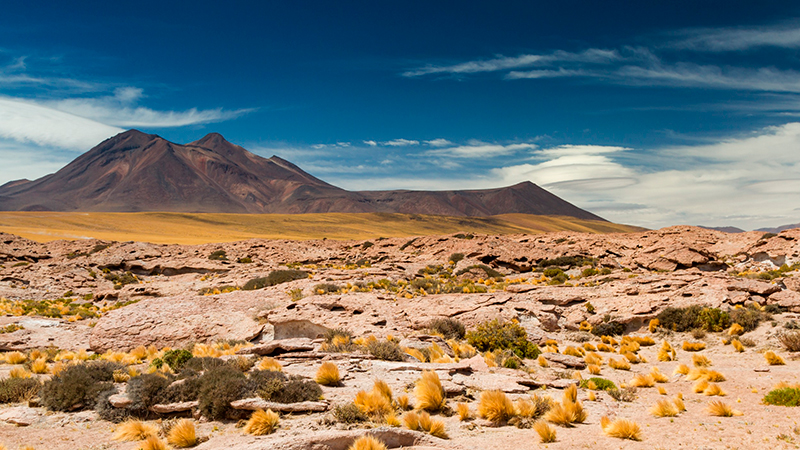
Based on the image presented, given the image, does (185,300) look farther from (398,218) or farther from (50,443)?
(398,218)

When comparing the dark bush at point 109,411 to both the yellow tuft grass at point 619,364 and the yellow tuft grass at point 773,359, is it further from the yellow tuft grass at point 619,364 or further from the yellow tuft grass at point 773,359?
the yellow tuft grass at point 773,359

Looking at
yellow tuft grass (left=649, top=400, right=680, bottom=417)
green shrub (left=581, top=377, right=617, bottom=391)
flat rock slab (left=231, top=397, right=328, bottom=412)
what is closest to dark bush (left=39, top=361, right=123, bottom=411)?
flat rock slab (left=231, top=397, right=328, bottom=412)

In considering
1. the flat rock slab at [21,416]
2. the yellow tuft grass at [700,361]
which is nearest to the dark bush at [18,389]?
the flat rock slab at [21,416]

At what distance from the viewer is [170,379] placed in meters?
9.23

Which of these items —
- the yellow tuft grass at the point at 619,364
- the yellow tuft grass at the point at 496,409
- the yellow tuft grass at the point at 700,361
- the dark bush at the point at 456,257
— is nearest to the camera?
the yellow tuft grass at the point at 496,409

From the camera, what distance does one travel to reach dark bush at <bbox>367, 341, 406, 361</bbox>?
37.6 ft

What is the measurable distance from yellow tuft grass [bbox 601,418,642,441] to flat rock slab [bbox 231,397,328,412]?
4.87 m

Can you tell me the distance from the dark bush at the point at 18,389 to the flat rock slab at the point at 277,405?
15.8 feet

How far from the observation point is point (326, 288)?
70.7 ft

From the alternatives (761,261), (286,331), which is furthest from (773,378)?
(761,261)

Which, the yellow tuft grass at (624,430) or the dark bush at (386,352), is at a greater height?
the yellow tuft grass at (624,430)

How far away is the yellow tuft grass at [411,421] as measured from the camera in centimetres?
719

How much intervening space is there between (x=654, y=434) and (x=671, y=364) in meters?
6.69

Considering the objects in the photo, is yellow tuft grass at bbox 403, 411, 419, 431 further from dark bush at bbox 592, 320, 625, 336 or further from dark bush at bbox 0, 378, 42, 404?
dark bush at bbox 592, 320, 625, 336
